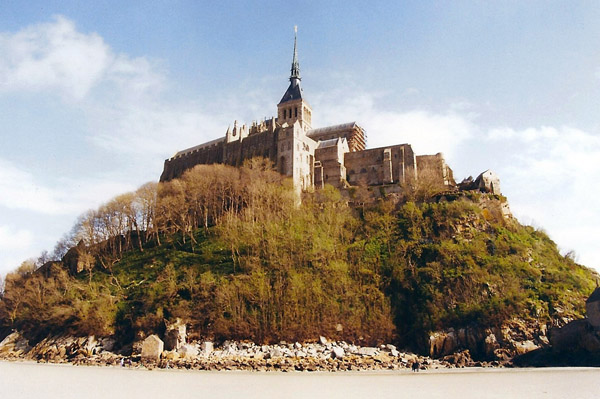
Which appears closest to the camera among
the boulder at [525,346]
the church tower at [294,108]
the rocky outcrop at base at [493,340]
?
the boulder at [525,346]

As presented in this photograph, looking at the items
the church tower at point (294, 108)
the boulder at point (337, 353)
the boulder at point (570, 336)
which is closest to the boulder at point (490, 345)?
the boulder at point (570, 336)

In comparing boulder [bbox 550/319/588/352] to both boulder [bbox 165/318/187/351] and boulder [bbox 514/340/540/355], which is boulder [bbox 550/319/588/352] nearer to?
boulder [bbox 514/340/540/355]

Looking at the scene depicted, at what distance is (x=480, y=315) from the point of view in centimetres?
4350

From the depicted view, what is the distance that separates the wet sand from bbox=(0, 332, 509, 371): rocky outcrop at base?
2485 mm

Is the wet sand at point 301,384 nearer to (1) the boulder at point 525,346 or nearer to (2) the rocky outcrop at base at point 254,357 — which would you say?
(2) the rocky outcrop at base at point 254,357

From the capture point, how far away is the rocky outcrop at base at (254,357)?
38.6 m

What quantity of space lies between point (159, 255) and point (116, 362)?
17.7m

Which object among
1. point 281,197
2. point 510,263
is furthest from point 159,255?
point 510,263

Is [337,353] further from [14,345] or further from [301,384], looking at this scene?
[14,345]

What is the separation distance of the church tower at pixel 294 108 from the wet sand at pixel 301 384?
199 feet

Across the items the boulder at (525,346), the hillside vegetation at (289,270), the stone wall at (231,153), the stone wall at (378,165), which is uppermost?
the stone wall at (231,153)

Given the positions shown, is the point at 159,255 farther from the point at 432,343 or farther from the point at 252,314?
the point at 432,343

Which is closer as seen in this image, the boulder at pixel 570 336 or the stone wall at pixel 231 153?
the boulder at pixel 570 336

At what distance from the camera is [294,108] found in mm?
91750
